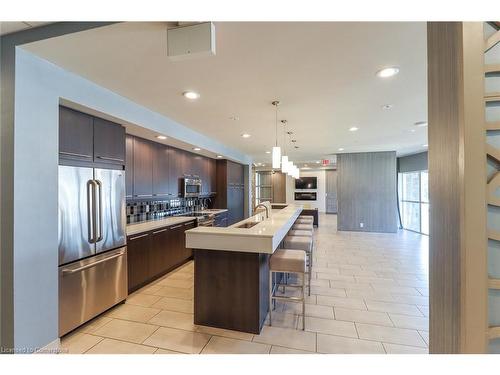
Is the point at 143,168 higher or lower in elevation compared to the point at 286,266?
higher

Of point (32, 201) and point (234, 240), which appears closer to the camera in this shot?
point (32, 201)

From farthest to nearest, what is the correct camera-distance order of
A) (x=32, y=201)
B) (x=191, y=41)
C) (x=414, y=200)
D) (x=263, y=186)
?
(x=263, y=186), (x=414, y=200), (x=32, y=201), (x=191, y=41)

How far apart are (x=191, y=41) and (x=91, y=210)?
2.05 meters

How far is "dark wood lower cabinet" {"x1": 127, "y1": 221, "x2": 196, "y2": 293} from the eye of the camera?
10.8 ft

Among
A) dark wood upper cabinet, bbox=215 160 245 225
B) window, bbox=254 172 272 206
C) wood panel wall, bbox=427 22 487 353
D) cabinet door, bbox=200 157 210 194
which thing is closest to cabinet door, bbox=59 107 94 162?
wood panel wall, bbox=427 22 487 353

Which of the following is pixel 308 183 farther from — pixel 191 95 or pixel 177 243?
pixel 191 95

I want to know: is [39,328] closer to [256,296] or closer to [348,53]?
[256,296]

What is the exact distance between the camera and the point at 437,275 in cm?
A: 113

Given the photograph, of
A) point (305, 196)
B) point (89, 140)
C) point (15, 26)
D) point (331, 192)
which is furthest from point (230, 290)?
point (331, 192)

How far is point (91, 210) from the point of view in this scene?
2559 mm

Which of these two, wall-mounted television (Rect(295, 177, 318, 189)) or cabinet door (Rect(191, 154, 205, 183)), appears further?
wall-mounted television (Rect(295, 177, 318, 189))

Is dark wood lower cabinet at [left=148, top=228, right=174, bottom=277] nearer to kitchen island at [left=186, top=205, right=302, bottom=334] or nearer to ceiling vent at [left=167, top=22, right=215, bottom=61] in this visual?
kitchen island at [left=186, top=205, right=302, bottom=334]

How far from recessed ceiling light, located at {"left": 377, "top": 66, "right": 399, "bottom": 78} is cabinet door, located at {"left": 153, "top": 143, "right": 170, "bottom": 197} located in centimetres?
370
